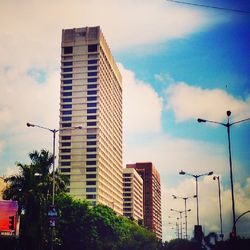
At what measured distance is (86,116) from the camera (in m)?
157

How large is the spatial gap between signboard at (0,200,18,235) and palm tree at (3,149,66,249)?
8.64 feet

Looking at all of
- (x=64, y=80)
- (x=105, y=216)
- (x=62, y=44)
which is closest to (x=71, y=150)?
(x=64, y=80)

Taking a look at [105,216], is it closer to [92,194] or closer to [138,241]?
[138,241]

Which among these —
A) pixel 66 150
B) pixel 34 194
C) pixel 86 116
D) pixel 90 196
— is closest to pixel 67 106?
pixel 86 116

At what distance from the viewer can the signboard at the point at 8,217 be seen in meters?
42.0

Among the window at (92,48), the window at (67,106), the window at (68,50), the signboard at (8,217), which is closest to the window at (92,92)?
the window at (67,106)

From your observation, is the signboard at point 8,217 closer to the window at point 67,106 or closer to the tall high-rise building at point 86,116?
the tall high-rise building at point 86,116

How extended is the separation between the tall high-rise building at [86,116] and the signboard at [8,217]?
10283 centimetres

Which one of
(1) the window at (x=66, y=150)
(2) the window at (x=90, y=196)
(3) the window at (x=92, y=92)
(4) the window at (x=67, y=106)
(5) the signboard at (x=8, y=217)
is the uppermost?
(3) the window at (x=92, y=92)

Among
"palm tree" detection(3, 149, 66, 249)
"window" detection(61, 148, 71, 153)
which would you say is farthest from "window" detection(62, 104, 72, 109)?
"palm tree" detection(3, 149, 66, 249)

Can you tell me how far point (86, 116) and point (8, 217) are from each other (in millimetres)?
115651

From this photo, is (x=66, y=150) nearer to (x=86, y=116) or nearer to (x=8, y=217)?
(x=86, y=116)

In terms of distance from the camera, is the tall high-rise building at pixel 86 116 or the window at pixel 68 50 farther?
the window at pixel 68 50

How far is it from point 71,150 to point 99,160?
→ 1090cm
